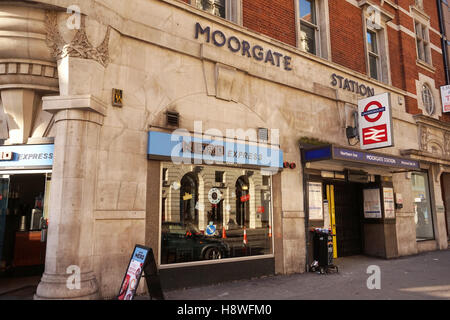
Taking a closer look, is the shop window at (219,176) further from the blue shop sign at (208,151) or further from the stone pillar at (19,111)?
the stone pillar at (19,111)

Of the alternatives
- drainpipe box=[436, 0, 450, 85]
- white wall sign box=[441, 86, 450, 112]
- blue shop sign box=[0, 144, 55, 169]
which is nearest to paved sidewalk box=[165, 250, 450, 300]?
blue shop sign box=[0, 144, 55, 169]

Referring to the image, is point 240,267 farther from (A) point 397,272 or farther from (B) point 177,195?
(A) point 397,272

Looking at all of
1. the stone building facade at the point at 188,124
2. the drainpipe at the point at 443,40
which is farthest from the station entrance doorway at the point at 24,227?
the drainpipe at the point at 443,40

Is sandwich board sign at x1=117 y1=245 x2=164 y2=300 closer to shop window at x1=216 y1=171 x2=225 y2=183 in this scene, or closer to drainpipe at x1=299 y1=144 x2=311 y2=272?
shop window at x1=216 y1=171 x2=225 y2=183

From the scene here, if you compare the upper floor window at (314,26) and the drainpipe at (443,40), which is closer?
the upper floor window at (314,26)

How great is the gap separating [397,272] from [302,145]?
14.5 feet

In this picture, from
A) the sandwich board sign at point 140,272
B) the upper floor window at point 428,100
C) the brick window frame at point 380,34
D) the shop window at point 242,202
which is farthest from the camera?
the upper floor window at point 428,100

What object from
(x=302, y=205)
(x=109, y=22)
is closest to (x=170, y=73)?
(x=109, y=22)

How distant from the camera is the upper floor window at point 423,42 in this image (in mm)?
15969

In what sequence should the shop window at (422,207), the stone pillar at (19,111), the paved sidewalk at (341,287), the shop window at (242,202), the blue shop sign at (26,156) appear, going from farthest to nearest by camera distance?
1. the shop window at (422,207)
2. the shop window at (242,202)
3. the stone pillar at (19,111)
4. the blue shop sign at (26,156)
5. the paved sidewalk at (341,287)

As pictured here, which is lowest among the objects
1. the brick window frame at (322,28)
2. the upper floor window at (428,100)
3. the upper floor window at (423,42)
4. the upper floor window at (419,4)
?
the upper floor window at (428,100)

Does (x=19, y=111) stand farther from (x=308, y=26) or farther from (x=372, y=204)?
(x=372, y=204)

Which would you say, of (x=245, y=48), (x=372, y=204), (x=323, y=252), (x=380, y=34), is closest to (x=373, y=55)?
(x=380, y=34)

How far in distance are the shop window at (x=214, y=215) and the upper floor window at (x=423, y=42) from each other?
12.4 meters
